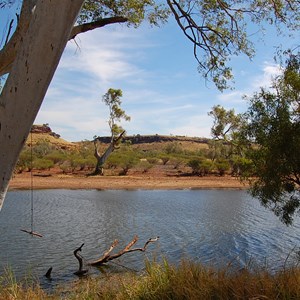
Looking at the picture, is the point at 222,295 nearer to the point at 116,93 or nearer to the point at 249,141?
the point at 249,141

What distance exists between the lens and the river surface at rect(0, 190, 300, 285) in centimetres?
1064

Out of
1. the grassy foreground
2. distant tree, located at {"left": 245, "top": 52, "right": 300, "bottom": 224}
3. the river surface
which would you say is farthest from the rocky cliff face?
the grassy foreground

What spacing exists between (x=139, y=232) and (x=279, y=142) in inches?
262

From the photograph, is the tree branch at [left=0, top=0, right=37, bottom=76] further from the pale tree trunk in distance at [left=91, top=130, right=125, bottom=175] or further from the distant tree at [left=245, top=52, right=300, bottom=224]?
the pale tree trunk in distance at [left=91, top=130, right=125, bottom=175]

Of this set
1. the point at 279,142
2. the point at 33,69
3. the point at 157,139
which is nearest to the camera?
the point at 33,69

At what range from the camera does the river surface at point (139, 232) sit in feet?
34.9

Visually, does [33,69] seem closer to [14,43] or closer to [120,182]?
[14,43]

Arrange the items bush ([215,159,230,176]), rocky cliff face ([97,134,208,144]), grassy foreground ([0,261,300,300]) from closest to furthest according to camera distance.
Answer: grassy foreground ([0,261,300,300]) < bush ([215,159,230,176]) < rocky cliff face ([97,134,208,144])

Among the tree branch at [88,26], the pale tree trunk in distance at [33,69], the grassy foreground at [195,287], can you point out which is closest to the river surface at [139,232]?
the grassy foreground at [195,287]

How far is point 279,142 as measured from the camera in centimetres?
997

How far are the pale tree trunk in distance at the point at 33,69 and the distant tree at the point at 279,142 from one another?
307 inches

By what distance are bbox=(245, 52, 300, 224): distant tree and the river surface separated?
1594mm

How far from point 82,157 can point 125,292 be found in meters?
40.9

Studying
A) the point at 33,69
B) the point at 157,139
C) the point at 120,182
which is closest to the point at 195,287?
the point at 33,69
